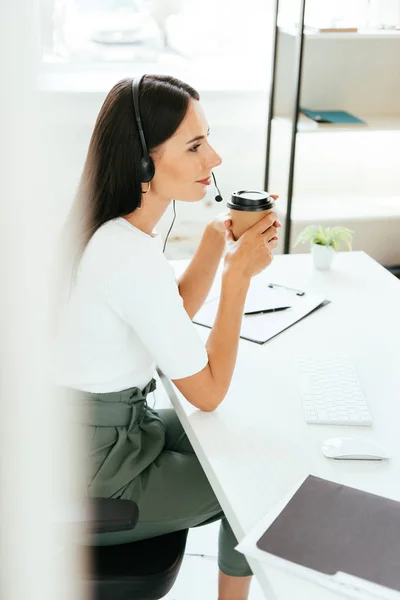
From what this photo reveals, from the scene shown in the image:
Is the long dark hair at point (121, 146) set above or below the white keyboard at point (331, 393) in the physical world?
above

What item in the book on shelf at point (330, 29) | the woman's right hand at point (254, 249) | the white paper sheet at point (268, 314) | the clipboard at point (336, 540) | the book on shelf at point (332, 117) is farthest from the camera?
the book on shelf at point (332, 117)

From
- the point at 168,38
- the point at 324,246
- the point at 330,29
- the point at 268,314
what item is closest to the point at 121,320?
the point at 268,314

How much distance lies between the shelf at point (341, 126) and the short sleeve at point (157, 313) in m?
1.92

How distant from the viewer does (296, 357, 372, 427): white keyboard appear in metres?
1.08

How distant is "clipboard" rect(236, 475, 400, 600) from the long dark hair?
50 cm

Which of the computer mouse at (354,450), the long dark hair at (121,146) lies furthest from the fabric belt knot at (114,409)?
the computer mouse at (354,450)

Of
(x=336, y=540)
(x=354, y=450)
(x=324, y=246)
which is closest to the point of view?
(x=336, y=540)

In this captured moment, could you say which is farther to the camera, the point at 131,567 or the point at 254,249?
the point at 254,249

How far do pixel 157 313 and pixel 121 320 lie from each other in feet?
0.27

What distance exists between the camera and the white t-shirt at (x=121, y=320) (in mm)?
1067

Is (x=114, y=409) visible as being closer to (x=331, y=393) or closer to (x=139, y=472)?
(x=139, y=472)

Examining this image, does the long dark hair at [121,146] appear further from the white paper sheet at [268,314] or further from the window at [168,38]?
the window at [168,38]

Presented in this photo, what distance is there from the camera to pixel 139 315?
42.1 inches

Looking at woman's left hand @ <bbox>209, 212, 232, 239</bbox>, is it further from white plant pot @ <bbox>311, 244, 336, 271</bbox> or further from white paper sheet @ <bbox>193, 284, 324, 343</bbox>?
white plant pot @ <bbox>311, 244, 336, 271</bbox>
